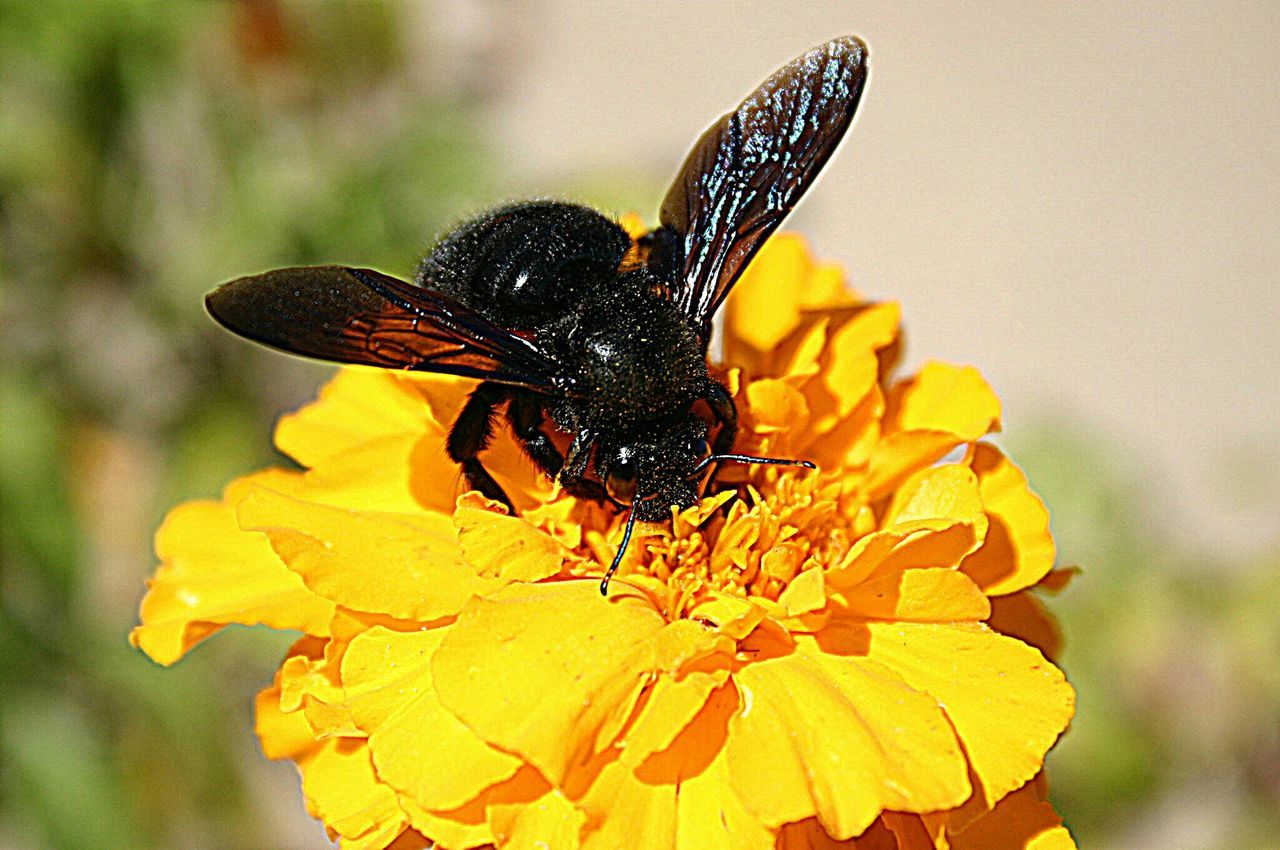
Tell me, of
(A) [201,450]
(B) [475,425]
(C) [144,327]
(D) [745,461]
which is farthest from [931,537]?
(C) [144,327]

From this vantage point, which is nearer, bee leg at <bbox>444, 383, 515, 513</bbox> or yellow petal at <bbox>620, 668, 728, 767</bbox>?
yellow petal at <bbox>620, 668, 728, 767</bbox>

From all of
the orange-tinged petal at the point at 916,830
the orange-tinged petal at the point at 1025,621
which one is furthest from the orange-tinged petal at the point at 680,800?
the orange-tinged petal at the point at 1025,621

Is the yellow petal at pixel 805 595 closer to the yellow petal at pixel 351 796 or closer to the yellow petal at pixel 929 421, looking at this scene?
the yellow petal at pixel 929 421

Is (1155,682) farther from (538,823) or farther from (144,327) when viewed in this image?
(144,327)

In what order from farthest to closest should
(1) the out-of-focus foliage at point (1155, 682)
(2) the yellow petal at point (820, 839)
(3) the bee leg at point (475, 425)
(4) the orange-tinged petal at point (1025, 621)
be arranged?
(1) the out-of-focus foliage at point (1155, 682) < (4) the orange-tinged petal at point (1025, 621) < (3) the bee leg at point (475, 425) < (2) the yellow petal at point (820, 839)

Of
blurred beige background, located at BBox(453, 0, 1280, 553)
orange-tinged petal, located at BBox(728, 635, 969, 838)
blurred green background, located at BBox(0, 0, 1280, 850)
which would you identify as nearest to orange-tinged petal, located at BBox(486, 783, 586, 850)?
orange-tinged petal, located at BBox(728, 635, 969, 838)

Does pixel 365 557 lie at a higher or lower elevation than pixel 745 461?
lower

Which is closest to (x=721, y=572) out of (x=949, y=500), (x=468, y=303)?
(x=949, y=500)

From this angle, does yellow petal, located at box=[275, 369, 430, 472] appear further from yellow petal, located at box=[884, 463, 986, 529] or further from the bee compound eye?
yellow petal, located at box=[884, 463, 986, 529]
